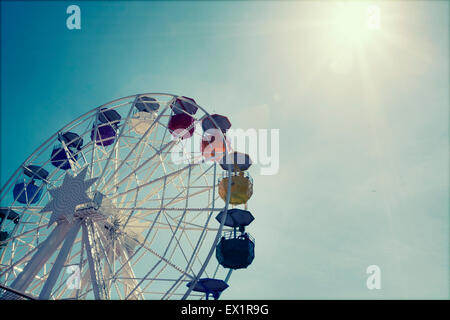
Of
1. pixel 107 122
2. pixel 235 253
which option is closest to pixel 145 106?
pixel 107 122

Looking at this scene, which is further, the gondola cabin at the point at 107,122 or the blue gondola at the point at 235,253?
the gondola cabin at the point at 107,122

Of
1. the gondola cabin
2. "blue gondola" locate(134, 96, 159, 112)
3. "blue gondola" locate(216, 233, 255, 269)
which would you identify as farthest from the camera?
"blue gondola" locate(134, 96, 159, 112)

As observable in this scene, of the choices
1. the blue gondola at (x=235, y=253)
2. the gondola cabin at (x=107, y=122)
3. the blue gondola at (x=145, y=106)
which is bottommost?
the blue gondola at (x=235, y=253)

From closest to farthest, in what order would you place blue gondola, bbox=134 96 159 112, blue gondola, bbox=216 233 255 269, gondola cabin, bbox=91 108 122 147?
blue gondola, bbox=216 233 255 269
gondola cabin, bbox=91 108 122 147
blue gondola, bbox=134 96 159 112

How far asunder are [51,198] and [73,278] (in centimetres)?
402

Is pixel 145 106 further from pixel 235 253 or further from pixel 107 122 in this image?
pixel 235 253

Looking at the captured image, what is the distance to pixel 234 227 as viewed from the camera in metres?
18.2

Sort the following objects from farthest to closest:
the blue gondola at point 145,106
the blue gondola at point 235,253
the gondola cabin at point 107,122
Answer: the blue gondola at point 145,106, the gondola cabin at point 107,122, the blue gondola at point 235,253

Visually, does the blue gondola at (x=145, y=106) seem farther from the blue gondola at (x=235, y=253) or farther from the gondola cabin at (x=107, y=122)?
the blue gondola at (x=235, y=253)

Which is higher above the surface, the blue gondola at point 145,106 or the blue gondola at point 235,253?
the blue gondola at point 145,106

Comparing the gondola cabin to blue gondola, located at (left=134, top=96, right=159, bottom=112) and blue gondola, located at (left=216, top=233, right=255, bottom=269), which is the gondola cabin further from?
blue gondola, located at (left=216, top=233, right=255, bottom=269)

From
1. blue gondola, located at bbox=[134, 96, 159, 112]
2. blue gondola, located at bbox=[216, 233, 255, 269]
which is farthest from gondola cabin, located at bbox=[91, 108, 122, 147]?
blue gondola, located at bbox=[216, 233, 255, 269]

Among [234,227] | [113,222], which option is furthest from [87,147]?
[234,227]

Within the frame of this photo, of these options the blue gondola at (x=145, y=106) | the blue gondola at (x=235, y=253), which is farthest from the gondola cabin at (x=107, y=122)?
the blue gondola at (x=235, y=253)
